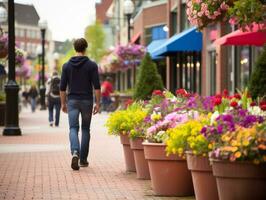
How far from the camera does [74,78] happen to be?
42.9 feet

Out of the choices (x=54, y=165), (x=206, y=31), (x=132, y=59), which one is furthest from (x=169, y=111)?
(x=132, y=59)

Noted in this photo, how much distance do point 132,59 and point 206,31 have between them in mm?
13977

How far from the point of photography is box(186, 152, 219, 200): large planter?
8281mm

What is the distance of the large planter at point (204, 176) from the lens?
8.28 m

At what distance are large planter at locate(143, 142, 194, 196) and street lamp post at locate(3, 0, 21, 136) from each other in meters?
12.9

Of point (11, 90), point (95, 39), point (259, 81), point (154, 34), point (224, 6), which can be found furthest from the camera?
point (95, 39)

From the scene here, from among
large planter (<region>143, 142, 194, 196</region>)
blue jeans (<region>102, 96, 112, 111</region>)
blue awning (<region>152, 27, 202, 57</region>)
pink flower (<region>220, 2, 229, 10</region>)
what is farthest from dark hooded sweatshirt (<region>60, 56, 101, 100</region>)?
blue jeans (<region>102, 96, 112, 111</region>)

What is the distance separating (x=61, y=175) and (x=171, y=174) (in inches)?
111

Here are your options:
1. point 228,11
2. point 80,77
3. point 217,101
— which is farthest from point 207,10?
point 80,77

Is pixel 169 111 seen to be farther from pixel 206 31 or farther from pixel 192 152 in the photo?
pixel 206 31

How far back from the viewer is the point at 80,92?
13008mm

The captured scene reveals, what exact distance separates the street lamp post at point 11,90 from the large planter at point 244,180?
1509 cm

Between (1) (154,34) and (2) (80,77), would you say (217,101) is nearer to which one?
(2) (80,77)

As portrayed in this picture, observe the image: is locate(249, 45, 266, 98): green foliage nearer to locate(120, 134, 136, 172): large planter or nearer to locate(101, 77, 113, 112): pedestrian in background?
locate(120, 134, 136, 172): large planter
